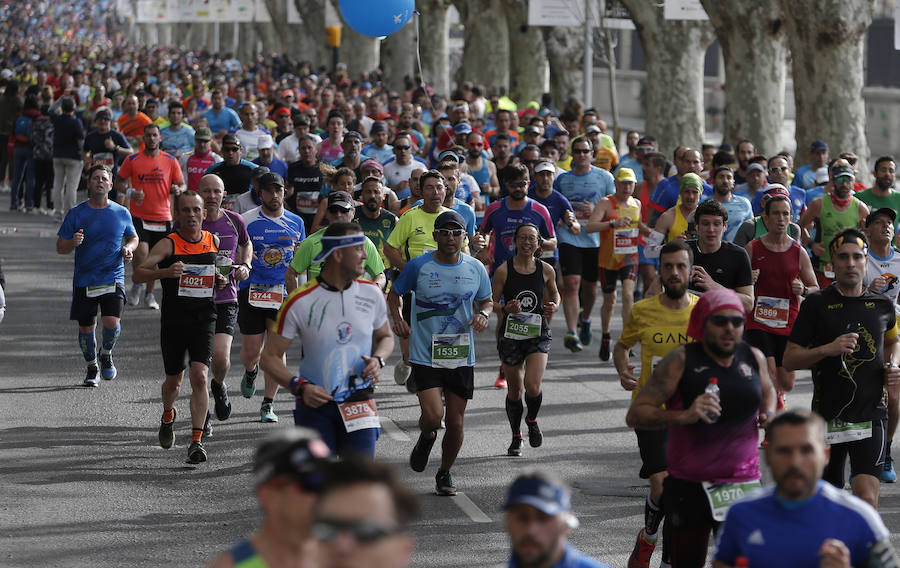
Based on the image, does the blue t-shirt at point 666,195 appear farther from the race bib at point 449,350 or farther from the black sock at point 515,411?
the race bib at point 449,350

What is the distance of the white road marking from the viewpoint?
30.0ft

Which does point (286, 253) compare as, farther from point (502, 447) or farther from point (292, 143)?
point (292, 143)

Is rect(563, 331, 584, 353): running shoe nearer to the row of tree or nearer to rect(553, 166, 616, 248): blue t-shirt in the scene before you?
rect(553, 166, 616, 248): blue t-shirt

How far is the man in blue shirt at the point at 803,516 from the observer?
518 centimetres

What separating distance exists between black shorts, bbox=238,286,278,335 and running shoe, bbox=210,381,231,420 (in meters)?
0.64

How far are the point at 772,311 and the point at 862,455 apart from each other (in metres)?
2.78

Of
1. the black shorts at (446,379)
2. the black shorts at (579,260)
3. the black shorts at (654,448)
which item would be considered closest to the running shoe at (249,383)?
the black shorts at (446,379)

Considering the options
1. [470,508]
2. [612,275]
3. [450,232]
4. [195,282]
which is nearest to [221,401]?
[195,282]

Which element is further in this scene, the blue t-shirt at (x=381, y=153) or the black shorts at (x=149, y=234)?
the blue t-shirt at (x=381, y=153)

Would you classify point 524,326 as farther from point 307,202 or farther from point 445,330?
point 307,202

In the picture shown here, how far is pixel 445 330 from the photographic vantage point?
987cm

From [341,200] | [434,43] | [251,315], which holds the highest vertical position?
[434,43]

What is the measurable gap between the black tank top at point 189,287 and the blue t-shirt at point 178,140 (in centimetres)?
974

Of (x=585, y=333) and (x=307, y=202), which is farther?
(x=585, y=333)
